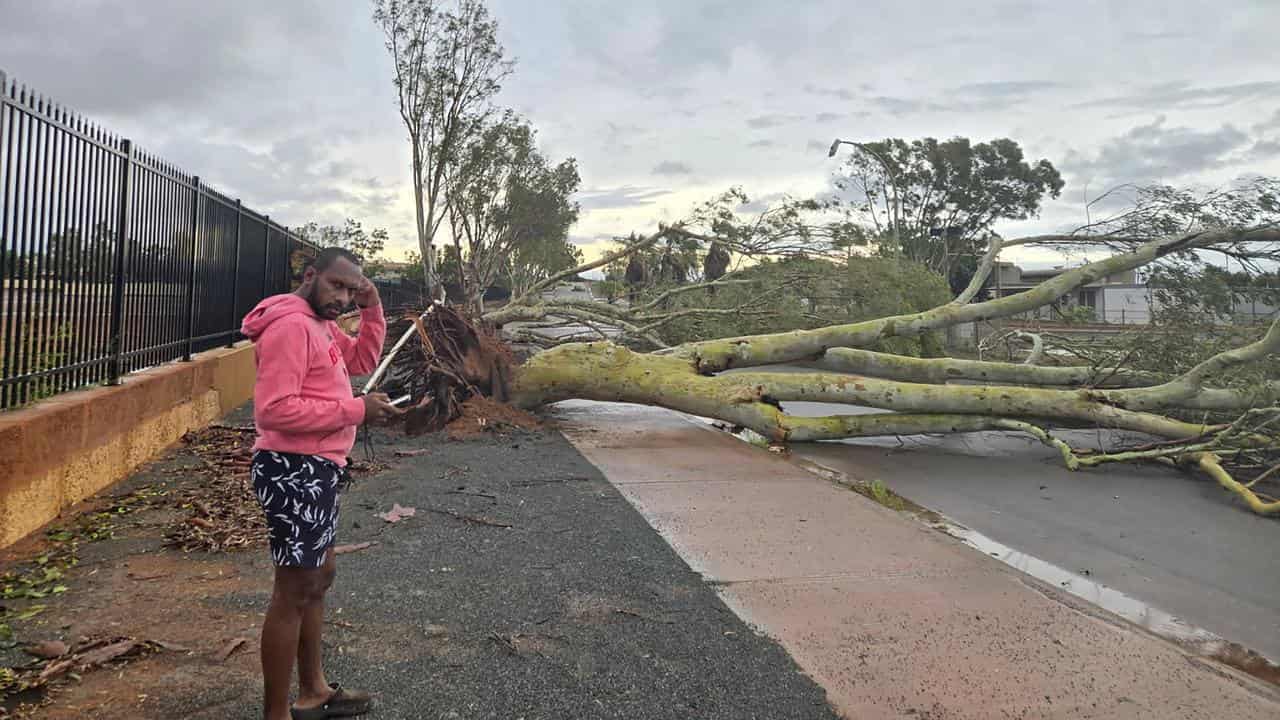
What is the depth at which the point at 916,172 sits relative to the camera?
1332 inches

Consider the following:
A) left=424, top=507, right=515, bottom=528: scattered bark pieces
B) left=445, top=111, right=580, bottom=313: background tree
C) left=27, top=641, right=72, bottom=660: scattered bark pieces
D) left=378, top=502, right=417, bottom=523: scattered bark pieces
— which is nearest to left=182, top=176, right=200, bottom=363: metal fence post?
left=378, top=502, right=417, bottom=523: scattered bark pieces

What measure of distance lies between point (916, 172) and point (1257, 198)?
2789cm

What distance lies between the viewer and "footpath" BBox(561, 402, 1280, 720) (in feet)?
9.20

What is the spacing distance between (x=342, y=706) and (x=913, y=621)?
2.38 metres

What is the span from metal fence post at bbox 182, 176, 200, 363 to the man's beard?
548 cm

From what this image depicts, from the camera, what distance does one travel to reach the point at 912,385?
8.25m

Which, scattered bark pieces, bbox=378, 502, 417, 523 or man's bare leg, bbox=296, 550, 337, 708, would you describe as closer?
man's bare leg, bbox=296, 550, 337, 708

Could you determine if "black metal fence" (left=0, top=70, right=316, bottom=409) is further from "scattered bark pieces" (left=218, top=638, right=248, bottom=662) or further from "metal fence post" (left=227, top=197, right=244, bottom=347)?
"scattered bark pieces" (left=218, top=638, right=248, bottom=662)

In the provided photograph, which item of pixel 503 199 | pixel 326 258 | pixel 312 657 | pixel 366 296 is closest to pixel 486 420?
pixel 366 296

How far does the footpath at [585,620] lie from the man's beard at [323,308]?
4.20ft

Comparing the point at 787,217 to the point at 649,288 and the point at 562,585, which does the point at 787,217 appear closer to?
the point at 649,288

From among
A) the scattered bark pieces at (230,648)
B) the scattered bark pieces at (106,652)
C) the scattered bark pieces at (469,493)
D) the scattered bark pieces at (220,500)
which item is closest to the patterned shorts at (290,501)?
the scattered bark pieces at (230,648)

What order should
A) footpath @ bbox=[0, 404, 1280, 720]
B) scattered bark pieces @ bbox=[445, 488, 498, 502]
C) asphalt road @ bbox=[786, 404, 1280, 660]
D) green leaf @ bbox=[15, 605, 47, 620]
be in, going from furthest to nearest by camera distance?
scattered bark pieces @ bbox=[445, 488, 498, 502], asphalt road @ bbox=[786, 404, 1280, 660], green leaf @ bbox=[15, 605, 47, 620], footpath @ bbox=[0, 404, 1280, 720]

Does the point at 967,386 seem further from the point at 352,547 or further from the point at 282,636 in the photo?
the point at 282,636
